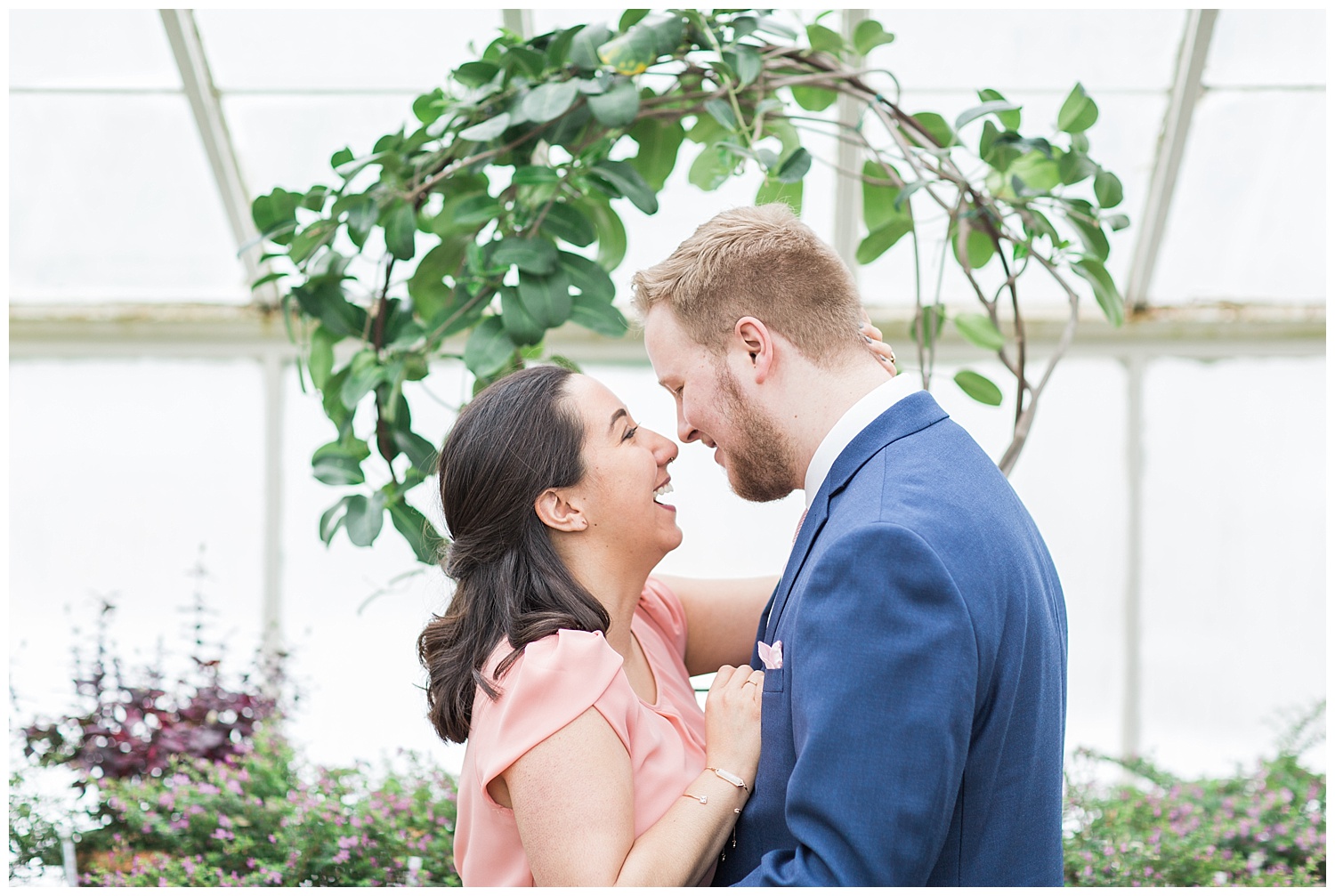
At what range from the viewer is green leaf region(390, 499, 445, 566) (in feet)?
6.58

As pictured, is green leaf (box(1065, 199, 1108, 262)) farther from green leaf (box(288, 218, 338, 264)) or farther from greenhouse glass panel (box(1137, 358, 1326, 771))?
greenhouse glass panel (box(1137, 358, 1326, 771))

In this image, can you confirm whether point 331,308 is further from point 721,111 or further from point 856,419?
point 856,419

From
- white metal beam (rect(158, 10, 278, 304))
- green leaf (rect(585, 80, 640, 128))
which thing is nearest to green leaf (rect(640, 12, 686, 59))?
green leaf (rect(585, 80, 640, 128))

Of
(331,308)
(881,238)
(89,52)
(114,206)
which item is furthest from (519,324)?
(114,206)

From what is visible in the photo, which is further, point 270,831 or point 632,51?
point 270,831

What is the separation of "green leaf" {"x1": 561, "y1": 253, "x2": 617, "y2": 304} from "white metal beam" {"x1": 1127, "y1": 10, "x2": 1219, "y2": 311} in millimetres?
2517

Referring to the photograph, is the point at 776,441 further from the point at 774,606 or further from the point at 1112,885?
the point at 1112,885

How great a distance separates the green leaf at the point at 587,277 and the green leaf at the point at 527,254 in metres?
0.05

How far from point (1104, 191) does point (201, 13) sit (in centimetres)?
295

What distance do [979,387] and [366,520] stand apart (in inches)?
49.6

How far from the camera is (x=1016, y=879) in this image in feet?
3.76

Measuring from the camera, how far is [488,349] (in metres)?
1.89

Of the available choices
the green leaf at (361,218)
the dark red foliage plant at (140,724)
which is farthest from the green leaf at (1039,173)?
the dark red foliage plant at (140,724)

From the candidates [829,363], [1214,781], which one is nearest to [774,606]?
[829,363]
